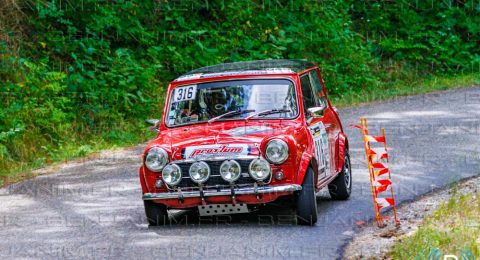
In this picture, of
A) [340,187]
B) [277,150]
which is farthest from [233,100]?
[340,187]

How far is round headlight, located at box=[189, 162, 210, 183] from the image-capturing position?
9.59m

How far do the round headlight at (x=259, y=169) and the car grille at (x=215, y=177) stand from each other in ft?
0.15

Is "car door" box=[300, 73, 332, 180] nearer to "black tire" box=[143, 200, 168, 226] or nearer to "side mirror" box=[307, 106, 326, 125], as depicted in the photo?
"side mirror" box=[307, 106, 326, 125]

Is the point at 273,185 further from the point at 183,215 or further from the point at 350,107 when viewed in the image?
the point at 350,107

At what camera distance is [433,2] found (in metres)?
29.9

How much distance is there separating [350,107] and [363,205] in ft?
34.4

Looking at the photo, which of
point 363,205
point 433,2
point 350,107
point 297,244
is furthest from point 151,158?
point 433,2

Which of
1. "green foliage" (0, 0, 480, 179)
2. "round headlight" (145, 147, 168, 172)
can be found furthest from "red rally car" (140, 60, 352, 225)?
"green foliage" (0, 0, 480, 179)

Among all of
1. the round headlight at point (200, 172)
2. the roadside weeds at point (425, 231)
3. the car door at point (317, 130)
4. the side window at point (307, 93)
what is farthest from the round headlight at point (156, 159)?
the roadside weeds at point (425, 231)

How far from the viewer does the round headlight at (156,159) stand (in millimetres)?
9750

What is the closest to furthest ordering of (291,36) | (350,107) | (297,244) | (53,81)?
(297,244)
(53,81)
(350,107)
(291,36)

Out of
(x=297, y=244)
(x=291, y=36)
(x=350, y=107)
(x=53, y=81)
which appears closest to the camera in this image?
(x=297, y=244)

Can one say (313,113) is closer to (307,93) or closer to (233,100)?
(307,93)

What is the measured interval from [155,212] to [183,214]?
0.90m
